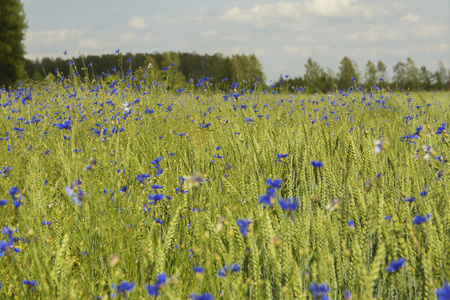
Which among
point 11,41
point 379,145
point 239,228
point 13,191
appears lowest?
point 239,228

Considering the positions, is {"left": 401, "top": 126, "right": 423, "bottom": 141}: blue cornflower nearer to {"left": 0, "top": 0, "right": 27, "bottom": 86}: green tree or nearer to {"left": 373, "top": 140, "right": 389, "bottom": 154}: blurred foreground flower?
{"left": 373, "top": 140, "right": 389, "bottom": 154}: blurred foreground flower

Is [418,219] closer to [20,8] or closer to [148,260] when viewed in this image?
[148,260]

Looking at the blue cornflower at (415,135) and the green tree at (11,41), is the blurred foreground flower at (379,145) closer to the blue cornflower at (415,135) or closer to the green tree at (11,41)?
the blue cornflower at (415,135)

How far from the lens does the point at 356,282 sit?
134 centimetres

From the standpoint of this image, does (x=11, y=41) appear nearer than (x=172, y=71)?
No

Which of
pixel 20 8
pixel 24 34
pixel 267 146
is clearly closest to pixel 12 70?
pixel 24 34

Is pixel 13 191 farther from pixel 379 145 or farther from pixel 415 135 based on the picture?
pixel 415 135

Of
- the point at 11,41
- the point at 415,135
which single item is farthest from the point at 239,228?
the point at 11,41

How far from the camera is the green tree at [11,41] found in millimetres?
22312

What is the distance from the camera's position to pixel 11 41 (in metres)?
22.8

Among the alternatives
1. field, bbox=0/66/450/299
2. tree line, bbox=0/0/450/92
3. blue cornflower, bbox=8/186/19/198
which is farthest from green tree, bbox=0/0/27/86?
blue cornflower, bbox=8/186/19/198

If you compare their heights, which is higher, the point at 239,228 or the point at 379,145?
the point at 379,145

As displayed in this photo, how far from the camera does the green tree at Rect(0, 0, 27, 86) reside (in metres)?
22.3

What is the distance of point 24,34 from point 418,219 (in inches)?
1106
